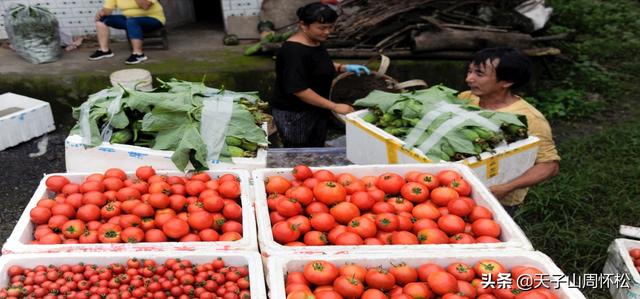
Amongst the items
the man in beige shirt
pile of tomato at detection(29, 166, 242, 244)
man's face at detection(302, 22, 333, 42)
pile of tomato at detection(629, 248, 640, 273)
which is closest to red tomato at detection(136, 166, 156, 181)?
pile of tomato at detection(29, 166, 242, 244)

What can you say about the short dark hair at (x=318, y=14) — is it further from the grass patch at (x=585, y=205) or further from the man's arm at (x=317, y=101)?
the grass patch at (x=585, y=205)

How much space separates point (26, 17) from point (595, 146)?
710 cm

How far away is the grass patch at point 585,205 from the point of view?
14.1 ft

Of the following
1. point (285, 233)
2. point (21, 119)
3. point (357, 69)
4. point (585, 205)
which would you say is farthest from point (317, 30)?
point (21, 119)

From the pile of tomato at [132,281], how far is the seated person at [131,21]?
17.1ft

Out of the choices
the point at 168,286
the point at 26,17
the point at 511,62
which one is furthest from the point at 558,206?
the point at 26,17

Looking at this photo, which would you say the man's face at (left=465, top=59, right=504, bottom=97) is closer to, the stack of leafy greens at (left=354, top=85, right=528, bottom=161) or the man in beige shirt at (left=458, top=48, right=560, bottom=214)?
the man in beige shirt at (left=458, top=48, right=560, bottom=214)

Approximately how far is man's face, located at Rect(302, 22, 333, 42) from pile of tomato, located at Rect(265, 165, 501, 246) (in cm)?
156

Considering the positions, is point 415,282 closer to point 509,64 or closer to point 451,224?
point 451,224

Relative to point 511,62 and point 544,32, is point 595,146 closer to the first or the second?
point 544,32

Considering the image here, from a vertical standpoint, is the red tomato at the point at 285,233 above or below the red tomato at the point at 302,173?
below

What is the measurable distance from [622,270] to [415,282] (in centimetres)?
220

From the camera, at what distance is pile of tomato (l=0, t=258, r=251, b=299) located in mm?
1984

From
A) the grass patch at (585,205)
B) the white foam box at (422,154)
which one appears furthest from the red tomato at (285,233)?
the grass patch at (585,205)
